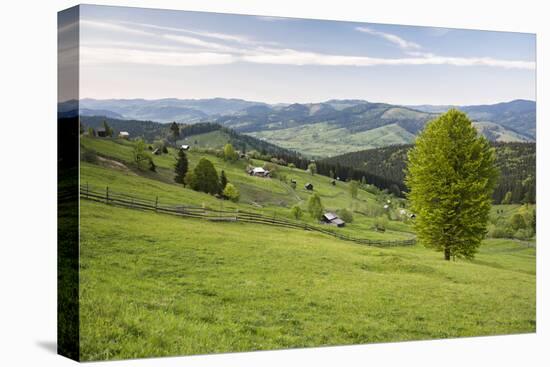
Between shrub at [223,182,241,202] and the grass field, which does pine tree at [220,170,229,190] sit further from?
the grass field

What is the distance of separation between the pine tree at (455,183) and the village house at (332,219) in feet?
9.71

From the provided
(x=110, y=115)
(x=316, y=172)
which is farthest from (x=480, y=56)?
(x=110, y=115)

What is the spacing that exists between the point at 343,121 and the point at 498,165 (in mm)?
5367

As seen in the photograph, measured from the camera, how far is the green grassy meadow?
1989 centimetres

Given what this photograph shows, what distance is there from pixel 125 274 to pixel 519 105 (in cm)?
1422

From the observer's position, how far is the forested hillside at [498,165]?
24891 millimetres

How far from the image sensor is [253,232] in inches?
→ 904

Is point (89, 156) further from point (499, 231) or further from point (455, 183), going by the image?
point (499, 231)

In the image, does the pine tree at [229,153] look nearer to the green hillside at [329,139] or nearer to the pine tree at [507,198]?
the green hillside at [329,139]

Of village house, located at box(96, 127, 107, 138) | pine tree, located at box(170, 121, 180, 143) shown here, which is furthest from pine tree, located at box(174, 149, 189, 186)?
village house, located at box(96, 127, 107, 138)

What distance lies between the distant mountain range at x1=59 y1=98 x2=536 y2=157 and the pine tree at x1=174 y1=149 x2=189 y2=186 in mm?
1132

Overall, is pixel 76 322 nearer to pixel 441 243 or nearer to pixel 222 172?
pixel 222 172

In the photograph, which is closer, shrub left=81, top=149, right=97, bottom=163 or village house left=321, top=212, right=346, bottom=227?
shrub left=81, top=149, right=97, bottom=163

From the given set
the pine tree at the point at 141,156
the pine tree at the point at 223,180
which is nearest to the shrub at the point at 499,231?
the pine tree at the point at 223,180
